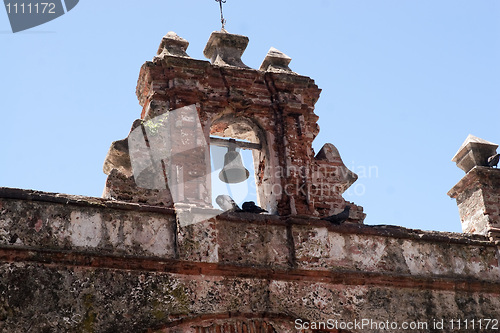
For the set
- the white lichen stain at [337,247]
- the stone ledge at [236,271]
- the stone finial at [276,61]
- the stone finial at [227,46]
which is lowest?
the stone ledge at [236,271]

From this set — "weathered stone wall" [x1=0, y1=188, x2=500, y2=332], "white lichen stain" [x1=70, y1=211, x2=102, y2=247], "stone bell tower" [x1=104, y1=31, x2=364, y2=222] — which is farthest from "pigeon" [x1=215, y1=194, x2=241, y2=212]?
"white lichen stain" [x1=70, y1=211, x2=102, y2=247]

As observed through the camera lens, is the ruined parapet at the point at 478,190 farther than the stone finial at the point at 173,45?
Yes

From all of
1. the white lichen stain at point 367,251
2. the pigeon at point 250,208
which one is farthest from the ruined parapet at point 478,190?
the pigeon at point 250,208

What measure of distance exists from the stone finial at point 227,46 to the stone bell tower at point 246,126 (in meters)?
0.02

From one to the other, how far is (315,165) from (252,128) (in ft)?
2.84

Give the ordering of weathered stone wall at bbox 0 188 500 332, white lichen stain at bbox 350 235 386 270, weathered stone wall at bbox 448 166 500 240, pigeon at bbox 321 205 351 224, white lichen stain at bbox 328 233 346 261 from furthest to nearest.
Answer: weathered stone wall at bbox 448 166 500 240
pigeon at bbox 321 205 351 224
white lichen stain at bbox 350 235 386 270
white lichen stain at bbox 328 233 346 261
weathered stone wall at bbox 0 188 500 332

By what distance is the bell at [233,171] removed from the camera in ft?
30.8

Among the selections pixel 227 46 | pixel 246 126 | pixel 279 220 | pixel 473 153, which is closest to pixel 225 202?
pixel 279 220

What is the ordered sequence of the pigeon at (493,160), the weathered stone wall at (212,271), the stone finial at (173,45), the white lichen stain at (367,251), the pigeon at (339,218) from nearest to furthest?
the weathered stone wall at (212,271)
the white lichen stain at (367,251)
the pigeon at (339,218)
the stone finial at (173,45)
the pigeon at (493,160)

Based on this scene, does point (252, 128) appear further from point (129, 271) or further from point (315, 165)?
point (129, 271)

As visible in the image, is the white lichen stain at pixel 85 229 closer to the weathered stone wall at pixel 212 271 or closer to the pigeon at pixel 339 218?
the weathered stone wall at pixel 212 271

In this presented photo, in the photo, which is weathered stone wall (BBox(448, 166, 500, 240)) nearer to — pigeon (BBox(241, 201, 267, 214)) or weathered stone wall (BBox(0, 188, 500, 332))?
weathered stone wall (BBox(0, 188, 500, 332))

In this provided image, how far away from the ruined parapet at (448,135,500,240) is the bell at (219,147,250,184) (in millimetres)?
2871

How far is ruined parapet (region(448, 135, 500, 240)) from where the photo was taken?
9.92 metres
